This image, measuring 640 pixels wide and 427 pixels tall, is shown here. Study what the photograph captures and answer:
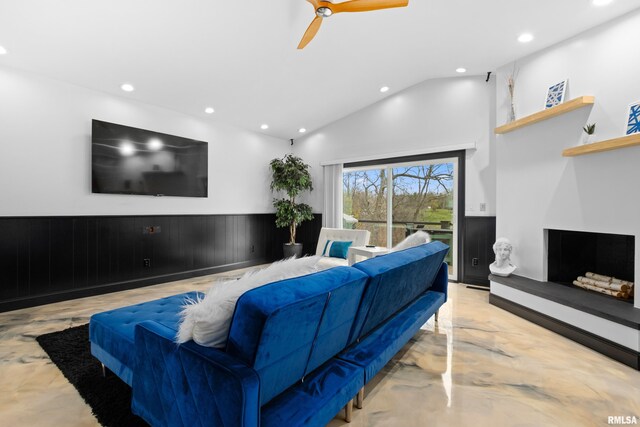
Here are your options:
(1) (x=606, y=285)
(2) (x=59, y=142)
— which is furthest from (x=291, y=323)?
(2) (x=59, y=142)

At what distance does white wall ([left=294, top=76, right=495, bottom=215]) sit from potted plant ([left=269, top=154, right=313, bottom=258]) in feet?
2.18

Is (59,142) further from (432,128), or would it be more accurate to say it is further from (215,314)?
(432,128)

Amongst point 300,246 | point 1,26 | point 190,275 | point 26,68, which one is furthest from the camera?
point 300,246

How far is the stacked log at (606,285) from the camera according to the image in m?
2.87

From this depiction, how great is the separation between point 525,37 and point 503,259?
250cm

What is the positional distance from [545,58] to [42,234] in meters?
6.07

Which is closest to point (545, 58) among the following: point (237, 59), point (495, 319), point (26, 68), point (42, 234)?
point (495, 319)

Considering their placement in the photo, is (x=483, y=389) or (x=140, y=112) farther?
(x=140, y=112)

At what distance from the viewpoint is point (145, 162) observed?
4.37 m

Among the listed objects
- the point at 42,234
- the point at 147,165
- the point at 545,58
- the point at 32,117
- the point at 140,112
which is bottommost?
the point at 42,234

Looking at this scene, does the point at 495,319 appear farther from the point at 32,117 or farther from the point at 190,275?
the point at 32,117

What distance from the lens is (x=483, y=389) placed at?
1.97 meters

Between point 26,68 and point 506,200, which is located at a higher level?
point 26,68

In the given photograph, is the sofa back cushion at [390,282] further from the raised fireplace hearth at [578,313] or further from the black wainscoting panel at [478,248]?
the black wainscoting panel at [478,248]
